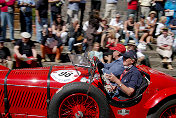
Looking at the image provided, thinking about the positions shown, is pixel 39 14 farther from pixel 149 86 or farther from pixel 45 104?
pixel 149 86

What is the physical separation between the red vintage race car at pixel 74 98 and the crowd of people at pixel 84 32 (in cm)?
263

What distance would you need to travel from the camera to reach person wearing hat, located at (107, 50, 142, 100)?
4.10 metres

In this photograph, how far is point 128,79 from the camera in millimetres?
4266

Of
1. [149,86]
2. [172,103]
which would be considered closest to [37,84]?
[149,86]

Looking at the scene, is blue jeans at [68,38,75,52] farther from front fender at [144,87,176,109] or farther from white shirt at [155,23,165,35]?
front fender at [144,87,176,109]

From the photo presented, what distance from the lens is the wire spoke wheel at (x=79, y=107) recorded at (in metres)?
4.03

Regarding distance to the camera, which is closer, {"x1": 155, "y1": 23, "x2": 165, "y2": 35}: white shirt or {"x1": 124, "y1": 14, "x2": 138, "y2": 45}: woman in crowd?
{"x1": 124, "y1": 14, "x2": 138, "y2": 45}: woman in crowd

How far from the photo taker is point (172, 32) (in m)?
8.30

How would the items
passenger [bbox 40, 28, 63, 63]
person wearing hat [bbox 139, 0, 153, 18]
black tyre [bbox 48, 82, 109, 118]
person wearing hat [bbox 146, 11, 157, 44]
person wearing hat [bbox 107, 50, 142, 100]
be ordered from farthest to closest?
person wearing hat [bbox 139, 0, 153, 18]
person wearing hat [bbox 146, 11, 157, 44]
passenger [bbox 40, 28, 63, 63]
person wearing hat [bbox 107, 50, 142, 100]
black tyre [bbox 48, 82, 109, 118]

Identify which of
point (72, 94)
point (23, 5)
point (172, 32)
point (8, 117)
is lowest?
point (8, 117)

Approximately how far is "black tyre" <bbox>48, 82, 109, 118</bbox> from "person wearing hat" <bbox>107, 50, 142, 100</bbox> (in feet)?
1.19

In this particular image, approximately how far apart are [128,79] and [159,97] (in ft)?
2.11

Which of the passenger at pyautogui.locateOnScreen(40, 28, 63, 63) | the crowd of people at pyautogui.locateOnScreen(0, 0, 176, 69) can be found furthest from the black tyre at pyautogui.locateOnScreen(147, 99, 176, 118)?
the passenger at pyautogui.locateOnScreen(40, 28, 63, 63)

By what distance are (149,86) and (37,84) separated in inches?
81.4
